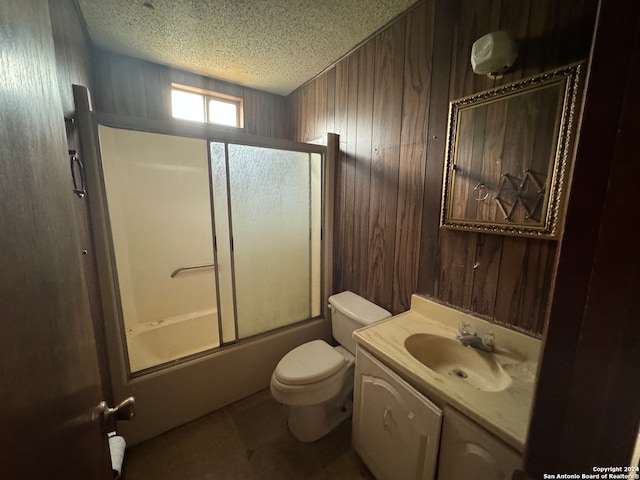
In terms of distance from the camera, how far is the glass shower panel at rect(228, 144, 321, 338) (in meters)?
1.83

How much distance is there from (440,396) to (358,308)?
2.78 feet

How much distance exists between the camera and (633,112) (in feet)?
0.88

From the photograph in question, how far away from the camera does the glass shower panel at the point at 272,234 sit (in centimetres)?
183

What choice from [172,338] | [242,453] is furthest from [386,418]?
[172,338]

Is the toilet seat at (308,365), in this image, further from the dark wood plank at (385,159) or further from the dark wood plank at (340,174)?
the dark wood plank at (340,174)

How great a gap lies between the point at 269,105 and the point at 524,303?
8.57ft

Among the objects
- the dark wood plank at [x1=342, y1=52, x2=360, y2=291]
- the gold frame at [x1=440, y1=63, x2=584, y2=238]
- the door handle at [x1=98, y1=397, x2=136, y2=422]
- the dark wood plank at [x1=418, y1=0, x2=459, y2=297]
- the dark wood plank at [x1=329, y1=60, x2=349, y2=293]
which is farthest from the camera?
the dark wood plank at [x1=329, y1=60, x2=349, y2=293]

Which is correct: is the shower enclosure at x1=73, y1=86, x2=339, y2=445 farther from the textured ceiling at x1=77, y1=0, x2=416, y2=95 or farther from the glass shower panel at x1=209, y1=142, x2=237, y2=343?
the textured ceiling at x1=77, y1=0, x2=416, y2=95

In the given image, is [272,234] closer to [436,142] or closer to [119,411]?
[436,142]

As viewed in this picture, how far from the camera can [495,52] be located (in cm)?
101

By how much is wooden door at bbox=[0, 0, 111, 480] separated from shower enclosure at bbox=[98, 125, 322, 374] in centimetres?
118

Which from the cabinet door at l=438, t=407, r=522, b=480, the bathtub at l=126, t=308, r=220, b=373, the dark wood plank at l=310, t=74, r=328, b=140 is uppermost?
the dark wood plank at l=310, t=74, r=328, b=140

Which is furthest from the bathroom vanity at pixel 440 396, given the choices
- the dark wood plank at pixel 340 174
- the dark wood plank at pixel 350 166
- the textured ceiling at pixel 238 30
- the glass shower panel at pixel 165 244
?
the textured ceiling at pixel 238 30

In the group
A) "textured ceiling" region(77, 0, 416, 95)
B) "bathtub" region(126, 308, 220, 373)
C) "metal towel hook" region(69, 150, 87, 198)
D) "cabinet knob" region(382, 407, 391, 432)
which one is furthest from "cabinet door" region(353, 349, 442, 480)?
"textured ceiling" region(77, 0, 416, 95)
